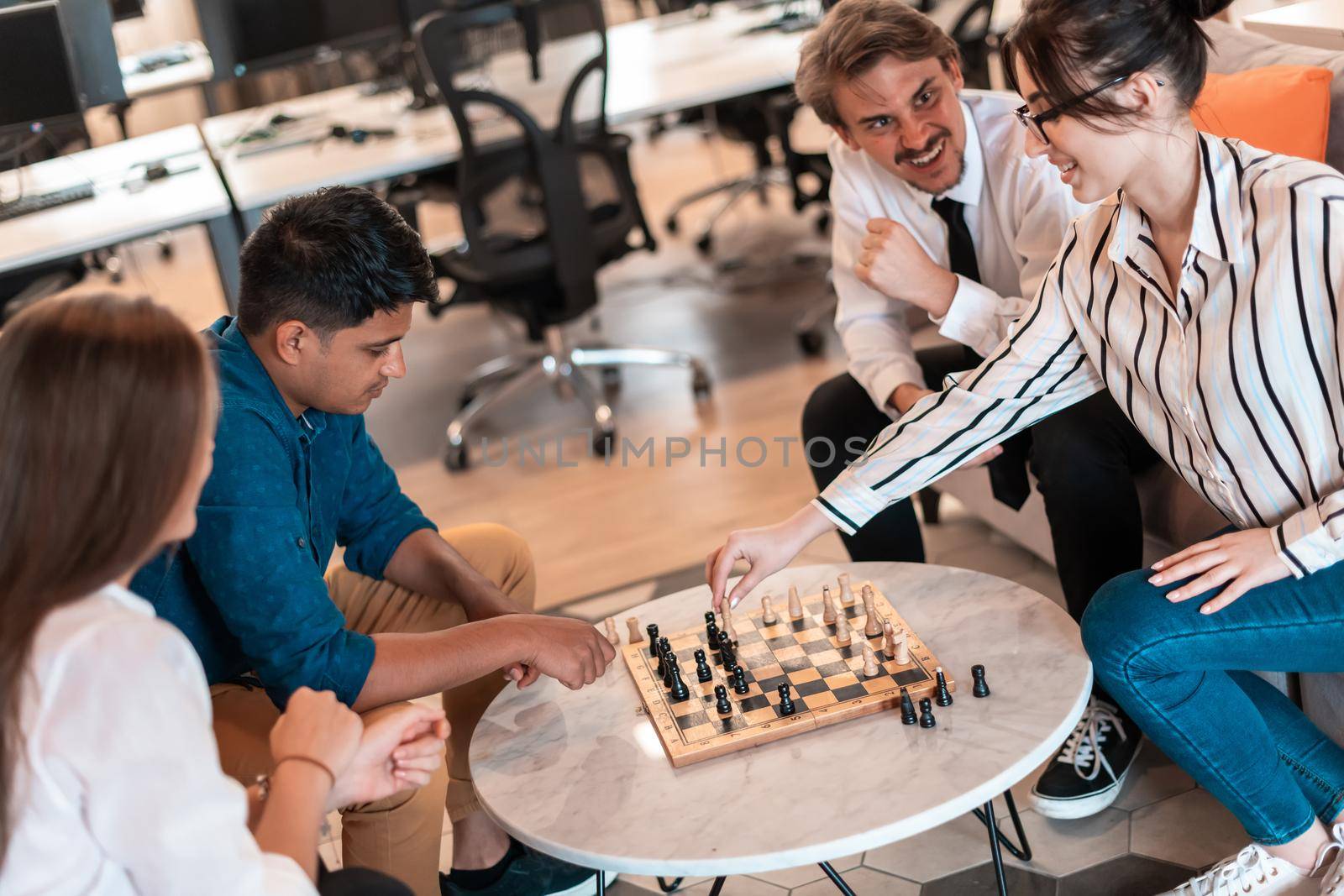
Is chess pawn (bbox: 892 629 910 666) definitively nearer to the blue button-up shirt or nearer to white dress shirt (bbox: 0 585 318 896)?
the blue button-up shirt

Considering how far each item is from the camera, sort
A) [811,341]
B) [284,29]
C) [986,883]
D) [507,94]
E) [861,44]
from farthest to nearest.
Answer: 1. [284,29]
2. [811,341]
3. [507,94]
4. [861,44]
5. [986,883]

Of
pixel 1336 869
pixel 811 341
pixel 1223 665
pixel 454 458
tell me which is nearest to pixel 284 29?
pixel 454 458

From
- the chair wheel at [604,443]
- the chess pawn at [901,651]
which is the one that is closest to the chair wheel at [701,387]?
the chair wheel at [604,443]

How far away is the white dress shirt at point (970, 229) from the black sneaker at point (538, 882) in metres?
0.86

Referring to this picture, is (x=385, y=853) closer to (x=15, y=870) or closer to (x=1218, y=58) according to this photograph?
(x=15, y=870)

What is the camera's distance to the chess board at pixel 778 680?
1.42 m

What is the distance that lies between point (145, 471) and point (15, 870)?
309 mm

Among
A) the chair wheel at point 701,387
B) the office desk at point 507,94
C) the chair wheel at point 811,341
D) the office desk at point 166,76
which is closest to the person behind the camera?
the office desk at point 507,94

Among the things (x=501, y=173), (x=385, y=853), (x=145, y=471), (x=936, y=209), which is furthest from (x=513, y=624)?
(x=501, y=173)

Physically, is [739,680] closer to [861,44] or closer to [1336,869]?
[1336,869]

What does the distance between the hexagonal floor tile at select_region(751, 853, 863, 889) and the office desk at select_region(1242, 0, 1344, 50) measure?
145 cm

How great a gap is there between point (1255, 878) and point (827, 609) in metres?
0.58

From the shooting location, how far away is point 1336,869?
4.86 ft

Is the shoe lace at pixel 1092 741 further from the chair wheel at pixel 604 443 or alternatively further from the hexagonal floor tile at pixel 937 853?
the chair wheel at pixel 604 443
